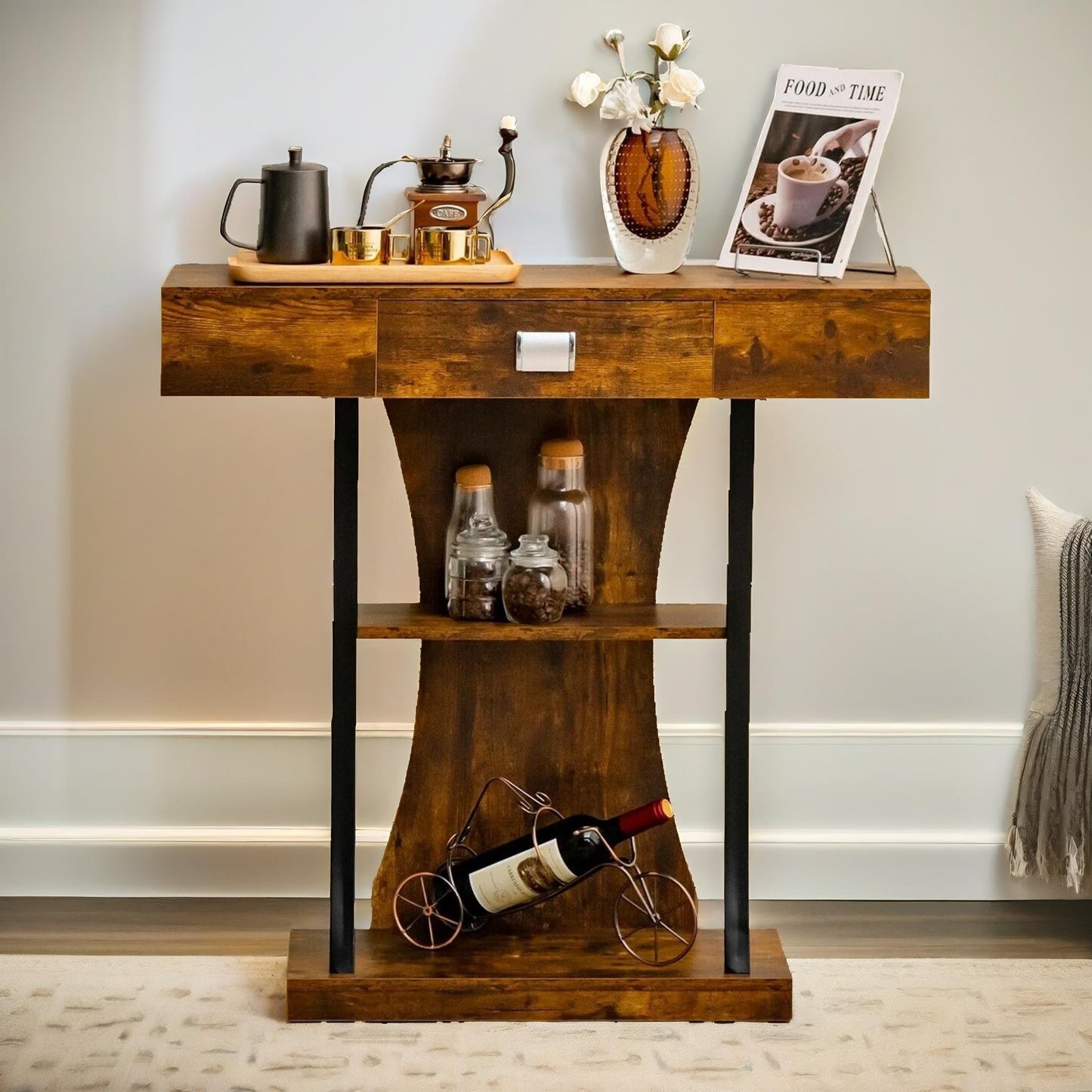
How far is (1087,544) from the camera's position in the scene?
8.63 ft

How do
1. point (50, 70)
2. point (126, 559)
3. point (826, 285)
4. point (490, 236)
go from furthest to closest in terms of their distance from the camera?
point (126, 559)
point (50, 70)
point (490, 236)
point (826, 285)

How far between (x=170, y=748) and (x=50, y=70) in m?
1.22

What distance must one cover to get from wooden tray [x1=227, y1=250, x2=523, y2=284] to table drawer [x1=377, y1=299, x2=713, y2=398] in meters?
0.05

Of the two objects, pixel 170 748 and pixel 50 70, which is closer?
pixel 50 70

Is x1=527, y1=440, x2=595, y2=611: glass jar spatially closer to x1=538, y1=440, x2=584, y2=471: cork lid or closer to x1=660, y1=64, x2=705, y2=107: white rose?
x1=538, y1=440, x2=584, y2=471: cork lid

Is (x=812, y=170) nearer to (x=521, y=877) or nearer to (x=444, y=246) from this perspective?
(x=444, y=246)

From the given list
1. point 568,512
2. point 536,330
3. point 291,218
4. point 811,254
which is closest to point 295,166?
point 291,218

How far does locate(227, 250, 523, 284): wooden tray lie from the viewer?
6.93 feet

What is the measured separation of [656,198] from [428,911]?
3.93 feet

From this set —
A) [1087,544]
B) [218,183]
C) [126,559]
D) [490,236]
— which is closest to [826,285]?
[490,236]

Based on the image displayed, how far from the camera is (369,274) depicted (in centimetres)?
213

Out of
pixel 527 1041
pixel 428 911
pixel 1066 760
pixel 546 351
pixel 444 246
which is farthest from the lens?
pixel 1066 760

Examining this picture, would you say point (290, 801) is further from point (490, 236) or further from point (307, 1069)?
point (490, 236)

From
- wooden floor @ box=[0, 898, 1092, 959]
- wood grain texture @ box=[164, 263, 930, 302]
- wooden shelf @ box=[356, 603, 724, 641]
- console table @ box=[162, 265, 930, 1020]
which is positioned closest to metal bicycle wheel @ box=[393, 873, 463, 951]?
console table @ box=[162, 265, 930, 1020]
